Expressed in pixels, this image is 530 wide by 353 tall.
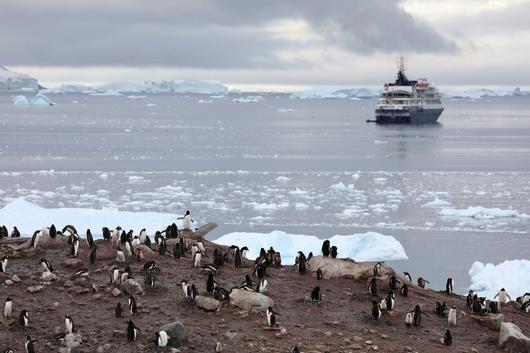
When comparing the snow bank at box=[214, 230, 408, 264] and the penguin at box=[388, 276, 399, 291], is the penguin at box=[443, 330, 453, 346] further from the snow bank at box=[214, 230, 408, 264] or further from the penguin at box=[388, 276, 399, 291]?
the snow bank at box=[214, 230, 408, 264]

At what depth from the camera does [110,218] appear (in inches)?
1090

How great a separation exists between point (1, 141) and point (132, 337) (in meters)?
71.7

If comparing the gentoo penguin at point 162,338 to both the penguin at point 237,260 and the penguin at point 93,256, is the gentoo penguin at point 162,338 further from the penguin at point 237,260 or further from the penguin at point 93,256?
the penguin at point 237,260

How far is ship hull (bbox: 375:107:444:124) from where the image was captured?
360 feet

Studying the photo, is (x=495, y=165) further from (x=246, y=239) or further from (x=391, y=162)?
(x=246, y=239)

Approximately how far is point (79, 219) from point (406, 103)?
87.1 meters

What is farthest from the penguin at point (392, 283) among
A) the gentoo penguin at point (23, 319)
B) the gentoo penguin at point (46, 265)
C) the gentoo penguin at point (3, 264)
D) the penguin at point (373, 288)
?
the gentoo penguin at point (3, 264)

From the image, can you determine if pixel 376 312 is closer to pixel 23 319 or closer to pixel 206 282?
pixel 206 282

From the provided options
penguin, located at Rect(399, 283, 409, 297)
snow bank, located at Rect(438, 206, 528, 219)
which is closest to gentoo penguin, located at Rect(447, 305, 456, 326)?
penguin, located at Rect(399, 283, 409, 297)

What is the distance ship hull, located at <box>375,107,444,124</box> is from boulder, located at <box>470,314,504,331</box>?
320ft

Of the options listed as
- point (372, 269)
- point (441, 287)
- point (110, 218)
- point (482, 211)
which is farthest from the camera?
point (482, 211)

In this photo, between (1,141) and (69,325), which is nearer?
(69,325)

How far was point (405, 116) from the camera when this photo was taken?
11025 cm

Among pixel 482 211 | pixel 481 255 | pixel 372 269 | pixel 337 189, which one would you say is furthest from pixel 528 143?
pixel 372 269
